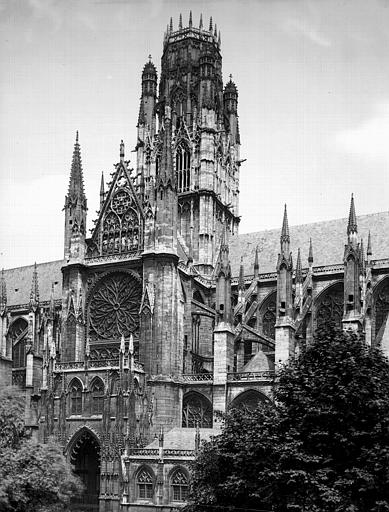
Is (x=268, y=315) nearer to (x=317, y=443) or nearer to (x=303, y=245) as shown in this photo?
(x=303, y=245)

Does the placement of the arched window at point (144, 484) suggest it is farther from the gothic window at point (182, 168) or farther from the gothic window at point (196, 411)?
the gothic window at point (182, 168)

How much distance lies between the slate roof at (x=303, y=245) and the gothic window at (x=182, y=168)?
7207 millimetres

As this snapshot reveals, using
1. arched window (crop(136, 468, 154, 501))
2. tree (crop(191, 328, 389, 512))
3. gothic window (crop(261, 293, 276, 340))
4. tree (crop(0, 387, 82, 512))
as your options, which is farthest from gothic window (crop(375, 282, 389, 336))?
tree (crop(0, 387, 82, 512))

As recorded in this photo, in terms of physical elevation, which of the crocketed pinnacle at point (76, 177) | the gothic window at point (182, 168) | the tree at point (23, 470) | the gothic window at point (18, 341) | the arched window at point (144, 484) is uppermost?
the gothic window at point (182, 168)

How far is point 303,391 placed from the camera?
3581 cm

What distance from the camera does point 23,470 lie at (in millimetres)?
39500

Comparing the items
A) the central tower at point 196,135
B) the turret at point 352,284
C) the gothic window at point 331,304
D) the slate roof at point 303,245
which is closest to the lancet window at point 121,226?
the slate roof at point 303,245

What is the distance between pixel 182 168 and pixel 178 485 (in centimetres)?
3294

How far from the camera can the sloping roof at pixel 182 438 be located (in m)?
54.4

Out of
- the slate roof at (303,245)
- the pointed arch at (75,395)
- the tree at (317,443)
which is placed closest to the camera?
the tree at (317,443)

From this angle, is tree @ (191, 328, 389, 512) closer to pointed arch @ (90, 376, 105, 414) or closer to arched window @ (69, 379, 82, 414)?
pointed arch @ (90, 376, 105, 414)

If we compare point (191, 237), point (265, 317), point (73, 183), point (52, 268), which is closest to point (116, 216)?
point (73, 183)

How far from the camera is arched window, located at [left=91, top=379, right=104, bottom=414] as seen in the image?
5743 cm

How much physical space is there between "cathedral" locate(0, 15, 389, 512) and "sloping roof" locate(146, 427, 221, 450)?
13 cm
